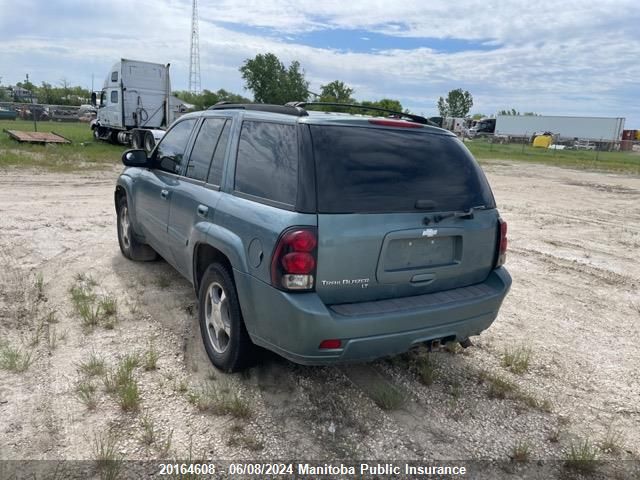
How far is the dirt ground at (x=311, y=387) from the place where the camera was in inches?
116

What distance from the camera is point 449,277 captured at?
3451mm

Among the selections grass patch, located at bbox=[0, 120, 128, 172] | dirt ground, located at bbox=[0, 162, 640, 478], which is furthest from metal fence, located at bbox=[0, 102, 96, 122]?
dirt ground, located at bbox=[0, 162, 640, 478]

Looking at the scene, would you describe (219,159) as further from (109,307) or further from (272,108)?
(109,307)

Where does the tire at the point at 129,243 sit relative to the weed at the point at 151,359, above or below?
above

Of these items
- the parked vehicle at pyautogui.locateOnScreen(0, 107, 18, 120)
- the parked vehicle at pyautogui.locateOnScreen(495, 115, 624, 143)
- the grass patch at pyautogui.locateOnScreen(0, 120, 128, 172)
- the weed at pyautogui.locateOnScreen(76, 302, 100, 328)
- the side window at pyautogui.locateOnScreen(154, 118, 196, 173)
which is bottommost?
the weed at pyautogui.locateOnScreen(76, 302, 100, 328)

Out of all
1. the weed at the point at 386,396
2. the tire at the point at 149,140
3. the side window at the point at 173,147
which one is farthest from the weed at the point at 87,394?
the tire at the point at 149,140

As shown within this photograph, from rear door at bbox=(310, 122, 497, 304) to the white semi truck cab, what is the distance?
18881 millimetres

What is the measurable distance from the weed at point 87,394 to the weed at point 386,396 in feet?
5.95

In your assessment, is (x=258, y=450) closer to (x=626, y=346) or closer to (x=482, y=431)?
(x=482, y=431)

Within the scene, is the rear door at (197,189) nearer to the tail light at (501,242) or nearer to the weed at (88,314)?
the weed at (88,314)

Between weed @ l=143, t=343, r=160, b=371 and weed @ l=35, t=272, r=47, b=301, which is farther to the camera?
weed @ l=35, t=272, r=47, b=301

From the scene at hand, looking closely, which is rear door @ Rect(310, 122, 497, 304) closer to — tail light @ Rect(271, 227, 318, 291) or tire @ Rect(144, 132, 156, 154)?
tail light @ Rect(271, 227, 318, 291)

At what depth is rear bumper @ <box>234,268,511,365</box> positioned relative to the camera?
9.48ft

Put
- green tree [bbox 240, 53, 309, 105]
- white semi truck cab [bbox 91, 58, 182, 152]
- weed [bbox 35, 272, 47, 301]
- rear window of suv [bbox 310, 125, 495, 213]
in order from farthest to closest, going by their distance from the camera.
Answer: green tree [bbox 240, 53, 309, 105]
white semi truck cab [bbox 91, 58, 182, 152]
weed [bbox 35, 272, 47, 301]
rear window of suv [bbox 310, 125, 495, 213]
